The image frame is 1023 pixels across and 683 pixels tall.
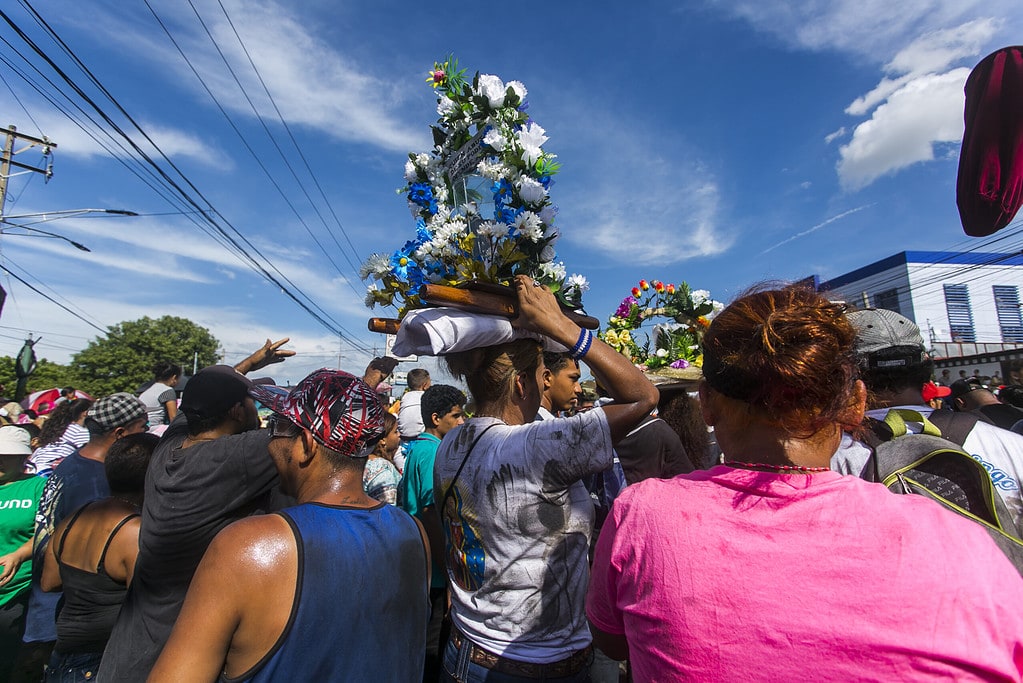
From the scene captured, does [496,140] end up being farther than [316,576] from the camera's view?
Yes

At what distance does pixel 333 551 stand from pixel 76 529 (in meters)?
2.11

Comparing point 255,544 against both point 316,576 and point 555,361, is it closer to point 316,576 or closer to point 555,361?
point 316,576

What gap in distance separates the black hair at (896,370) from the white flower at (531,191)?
1.64m

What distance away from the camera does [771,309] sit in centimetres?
137

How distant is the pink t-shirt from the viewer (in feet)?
3.57

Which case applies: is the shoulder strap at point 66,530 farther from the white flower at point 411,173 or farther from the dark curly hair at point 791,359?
the dark curly hair at point 791,359

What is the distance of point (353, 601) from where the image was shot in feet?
5.57

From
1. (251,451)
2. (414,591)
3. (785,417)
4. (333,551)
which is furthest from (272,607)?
(785,417)

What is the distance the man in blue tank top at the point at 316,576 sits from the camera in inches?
59.0

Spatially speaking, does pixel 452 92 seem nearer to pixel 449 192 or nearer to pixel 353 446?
pixel 449 192

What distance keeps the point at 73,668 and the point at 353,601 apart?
2.05 metres

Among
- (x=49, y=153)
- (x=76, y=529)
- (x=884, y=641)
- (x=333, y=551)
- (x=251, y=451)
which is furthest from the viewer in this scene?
(x=49, y=153)

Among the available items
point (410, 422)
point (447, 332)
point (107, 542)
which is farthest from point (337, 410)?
point (410, 422)

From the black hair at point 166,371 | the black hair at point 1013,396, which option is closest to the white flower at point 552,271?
the black hair at point 166,371
